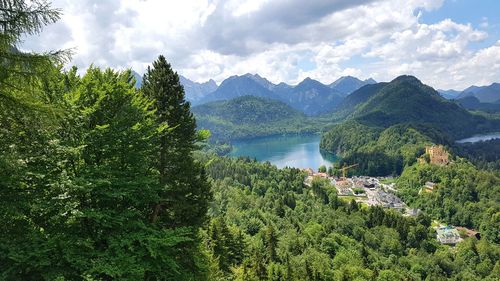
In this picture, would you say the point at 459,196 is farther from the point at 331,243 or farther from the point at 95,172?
the point at 95,172

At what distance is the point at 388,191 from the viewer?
134 metres

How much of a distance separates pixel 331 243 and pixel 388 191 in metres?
71.7

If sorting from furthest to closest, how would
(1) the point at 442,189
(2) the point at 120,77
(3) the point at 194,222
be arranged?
(1) the point at 442,189 < (3) the point at 194,222 < (2) the point at 120,77

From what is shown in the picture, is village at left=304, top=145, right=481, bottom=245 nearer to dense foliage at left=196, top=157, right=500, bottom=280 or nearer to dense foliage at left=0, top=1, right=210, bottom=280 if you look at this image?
dense foliage at left=196, top=157, right=500, bottom=280

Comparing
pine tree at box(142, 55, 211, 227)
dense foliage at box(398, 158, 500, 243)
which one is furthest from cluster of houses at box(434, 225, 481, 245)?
pine tree at box(142, 55, 211, 227)

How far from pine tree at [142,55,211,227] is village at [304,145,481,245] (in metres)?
86.6

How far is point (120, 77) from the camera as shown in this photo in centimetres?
1655

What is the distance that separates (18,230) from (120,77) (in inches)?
293

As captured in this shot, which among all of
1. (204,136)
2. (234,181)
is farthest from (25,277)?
(234,181)

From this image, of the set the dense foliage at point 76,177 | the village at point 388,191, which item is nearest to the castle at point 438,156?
the village at point 388,191

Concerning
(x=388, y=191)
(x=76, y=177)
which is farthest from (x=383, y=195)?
(x=76, y=177)

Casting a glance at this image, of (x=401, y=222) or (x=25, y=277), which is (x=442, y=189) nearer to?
(x=401, y=222)

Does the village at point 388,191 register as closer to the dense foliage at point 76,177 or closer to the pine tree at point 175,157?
the pine tree at point 175,157

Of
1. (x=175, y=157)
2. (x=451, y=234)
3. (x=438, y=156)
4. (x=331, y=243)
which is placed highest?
(x=175, y=157)
